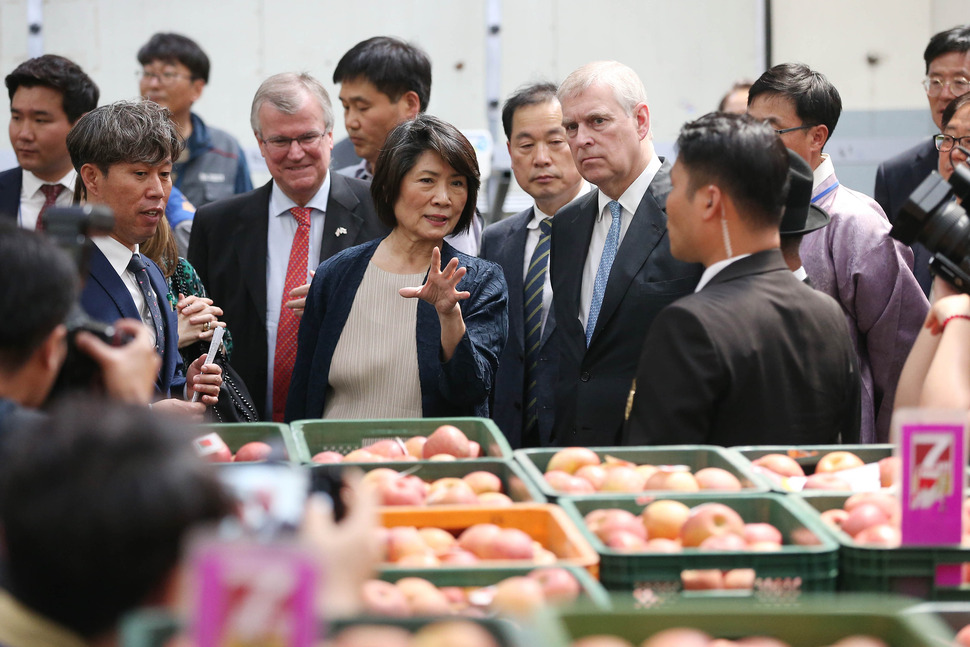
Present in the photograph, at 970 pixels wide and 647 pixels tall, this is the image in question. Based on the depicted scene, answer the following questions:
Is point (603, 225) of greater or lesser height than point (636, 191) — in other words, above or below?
below

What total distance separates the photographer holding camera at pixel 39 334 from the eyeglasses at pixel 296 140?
2.11 metres

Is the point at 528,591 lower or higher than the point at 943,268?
lower

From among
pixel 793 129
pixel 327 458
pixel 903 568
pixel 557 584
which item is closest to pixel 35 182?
pixel 327 458

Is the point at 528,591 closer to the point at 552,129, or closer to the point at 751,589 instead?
the point at 751,589

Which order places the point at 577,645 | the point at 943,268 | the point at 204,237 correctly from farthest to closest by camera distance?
the point at 204,237, the point at 943,268, the point at 577,645

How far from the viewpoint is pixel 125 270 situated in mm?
3070

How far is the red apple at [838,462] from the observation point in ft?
7.36

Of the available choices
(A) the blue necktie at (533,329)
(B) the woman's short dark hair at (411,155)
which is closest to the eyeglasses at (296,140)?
(B) the woman's short dark hair at (411,155)

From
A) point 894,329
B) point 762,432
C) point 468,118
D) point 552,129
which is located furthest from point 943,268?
point 468,118

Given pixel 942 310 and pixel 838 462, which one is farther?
pixel 942 310

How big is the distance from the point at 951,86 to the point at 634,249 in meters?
2.09

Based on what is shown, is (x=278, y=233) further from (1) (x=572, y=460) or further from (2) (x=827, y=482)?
(2) (x=827, y=482)

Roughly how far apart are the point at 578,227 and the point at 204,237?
146cm

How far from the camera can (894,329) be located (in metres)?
3.37
